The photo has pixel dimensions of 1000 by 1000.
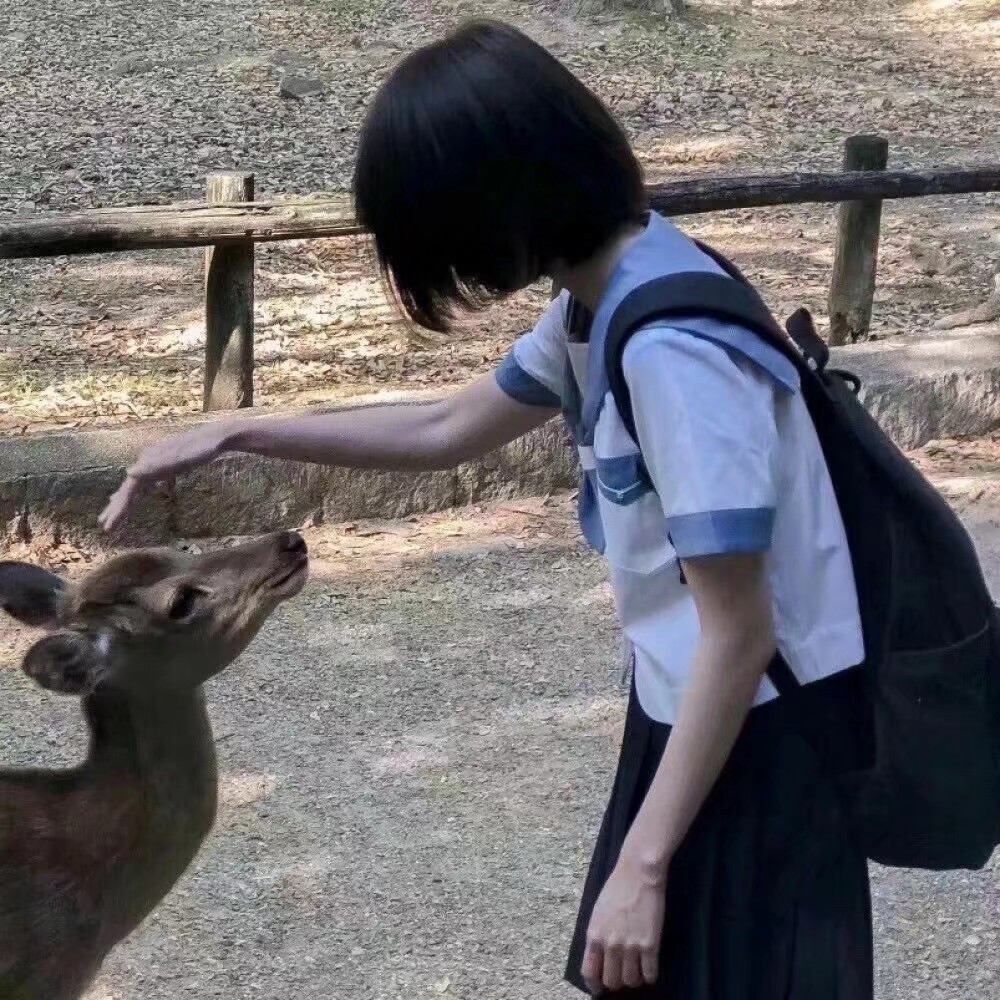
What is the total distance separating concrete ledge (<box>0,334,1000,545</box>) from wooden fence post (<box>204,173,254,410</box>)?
462 millimetres

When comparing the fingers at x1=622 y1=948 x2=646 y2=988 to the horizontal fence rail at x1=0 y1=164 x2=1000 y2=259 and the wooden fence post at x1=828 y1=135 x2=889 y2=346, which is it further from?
the wooden fence post at x1=828 y1=135 x2=889 y2=346

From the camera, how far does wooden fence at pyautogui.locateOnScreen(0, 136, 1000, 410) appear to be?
607 cm

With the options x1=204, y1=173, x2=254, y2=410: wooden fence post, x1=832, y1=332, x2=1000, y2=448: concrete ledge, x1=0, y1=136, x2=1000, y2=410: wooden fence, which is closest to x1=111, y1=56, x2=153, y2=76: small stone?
x1=0, y1=136, x2=1000, y2=410: wooden fence

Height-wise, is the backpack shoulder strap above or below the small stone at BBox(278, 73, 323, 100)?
above

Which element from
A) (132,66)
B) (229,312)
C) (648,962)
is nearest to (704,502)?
(648,962)

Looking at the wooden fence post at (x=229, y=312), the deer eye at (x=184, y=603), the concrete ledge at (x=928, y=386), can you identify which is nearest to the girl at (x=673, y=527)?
the deer eye at (x=184, y=603)

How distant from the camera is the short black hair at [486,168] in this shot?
191 centimetres

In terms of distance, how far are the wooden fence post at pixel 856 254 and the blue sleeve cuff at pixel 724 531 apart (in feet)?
19.2

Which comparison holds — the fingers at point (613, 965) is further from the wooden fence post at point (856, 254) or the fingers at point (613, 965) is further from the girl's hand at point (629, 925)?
the wooden fence post at point (856, 254)

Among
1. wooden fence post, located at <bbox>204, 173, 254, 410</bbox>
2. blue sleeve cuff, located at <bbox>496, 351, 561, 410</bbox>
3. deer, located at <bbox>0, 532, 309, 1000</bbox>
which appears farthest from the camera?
wooden fence post, located at <bbox>204, 173, 254, 410</bbox>

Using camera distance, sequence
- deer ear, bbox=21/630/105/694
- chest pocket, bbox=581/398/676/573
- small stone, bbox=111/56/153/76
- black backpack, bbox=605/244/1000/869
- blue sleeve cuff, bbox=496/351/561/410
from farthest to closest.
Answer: small stone, bbox=111/56/153/76, deer ear, bbox=21/630/105/694, blue sleeve cuff, bbox=496/351/561/410, black backpack, bbox=605/244/1000/869, chest pocket, bbox=581/398/676/573

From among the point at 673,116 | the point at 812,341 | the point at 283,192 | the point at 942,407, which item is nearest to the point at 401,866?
the point at 812,341


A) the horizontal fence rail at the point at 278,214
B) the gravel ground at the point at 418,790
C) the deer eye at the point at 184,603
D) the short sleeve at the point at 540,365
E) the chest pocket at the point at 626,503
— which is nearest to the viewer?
the chest pocket at the point at 626,503

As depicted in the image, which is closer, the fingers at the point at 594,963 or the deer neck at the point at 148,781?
the fingers at the point at 594,963
